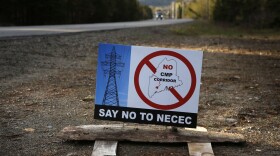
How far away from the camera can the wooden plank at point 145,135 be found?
16.8 feet

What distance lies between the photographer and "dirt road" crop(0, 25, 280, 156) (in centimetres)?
506

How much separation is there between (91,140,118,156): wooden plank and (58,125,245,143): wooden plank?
0.34ft

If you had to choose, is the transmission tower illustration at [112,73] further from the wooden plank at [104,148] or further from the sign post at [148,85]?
the wooden plank at [104,148]

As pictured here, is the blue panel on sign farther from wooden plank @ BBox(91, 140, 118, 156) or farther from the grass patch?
the grass patch

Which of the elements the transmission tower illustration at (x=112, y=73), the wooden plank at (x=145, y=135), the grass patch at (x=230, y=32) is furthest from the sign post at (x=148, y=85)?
the grass patch at (x=230, y=32)

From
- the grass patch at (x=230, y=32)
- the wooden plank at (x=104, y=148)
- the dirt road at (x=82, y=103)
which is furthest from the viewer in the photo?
the grass patch at (x=230, y=32)

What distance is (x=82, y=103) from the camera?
732 centimetres

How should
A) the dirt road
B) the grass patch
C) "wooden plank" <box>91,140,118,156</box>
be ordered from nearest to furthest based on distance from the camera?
1. "wooden plank" <box>91,140,118,156</box>
2. the dirt road
3. the grass patch

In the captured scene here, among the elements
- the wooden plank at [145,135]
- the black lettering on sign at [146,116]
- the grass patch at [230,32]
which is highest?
the grass patch at [230,32]

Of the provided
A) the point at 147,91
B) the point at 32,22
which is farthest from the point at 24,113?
the point at 32,22

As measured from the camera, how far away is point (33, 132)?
5.53m

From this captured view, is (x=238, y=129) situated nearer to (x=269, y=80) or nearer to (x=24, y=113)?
(x=24, y=113)

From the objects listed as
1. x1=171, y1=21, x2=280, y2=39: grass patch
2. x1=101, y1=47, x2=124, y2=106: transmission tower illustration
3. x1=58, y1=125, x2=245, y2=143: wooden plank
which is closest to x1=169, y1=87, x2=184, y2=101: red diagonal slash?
x1=58, y1=125, x2=245, y2=143: wooden plank

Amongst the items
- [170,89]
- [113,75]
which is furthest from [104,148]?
[170,89]
